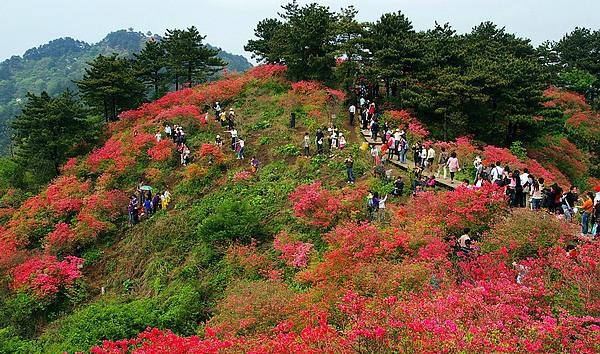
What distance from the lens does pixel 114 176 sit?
30.1m

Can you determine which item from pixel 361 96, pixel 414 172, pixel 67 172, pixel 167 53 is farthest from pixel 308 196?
pixel 167 53

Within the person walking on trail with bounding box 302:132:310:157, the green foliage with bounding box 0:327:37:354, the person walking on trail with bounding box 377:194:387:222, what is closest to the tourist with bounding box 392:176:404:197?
the person walking on trail with bounding box 377:194:387:222

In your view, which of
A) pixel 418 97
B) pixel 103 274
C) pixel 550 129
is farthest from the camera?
pixel 550 129

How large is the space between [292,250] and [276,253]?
104 centimetres

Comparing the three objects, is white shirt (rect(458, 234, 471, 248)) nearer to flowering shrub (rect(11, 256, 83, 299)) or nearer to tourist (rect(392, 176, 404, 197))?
tourist (rect(392, 176, 404, 197))

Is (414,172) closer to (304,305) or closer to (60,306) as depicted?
(304,305)

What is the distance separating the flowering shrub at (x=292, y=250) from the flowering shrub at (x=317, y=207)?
45.0 inches

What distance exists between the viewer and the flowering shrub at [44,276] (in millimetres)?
22047

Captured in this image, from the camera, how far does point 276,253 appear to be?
66.0 ft

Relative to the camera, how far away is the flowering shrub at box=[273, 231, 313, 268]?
18625 mm

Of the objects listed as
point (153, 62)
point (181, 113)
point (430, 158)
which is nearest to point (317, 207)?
point (430, 158)

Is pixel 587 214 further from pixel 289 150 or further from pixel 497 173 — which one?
pixel 289 150

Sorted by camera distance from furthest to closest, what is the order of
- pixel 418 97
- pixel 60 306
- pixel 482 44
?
pixel 482 44 < pixel 418 97 < pixel 60 306

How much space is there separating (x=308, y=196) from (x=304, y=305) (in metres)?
7.72
